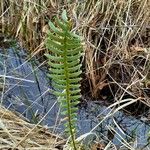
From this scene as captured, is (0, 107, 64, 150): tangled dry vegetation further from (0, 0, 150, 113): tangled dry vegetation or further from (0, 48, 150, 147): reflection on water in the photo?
(0, 0, 150, 113): tangled dry vegetation

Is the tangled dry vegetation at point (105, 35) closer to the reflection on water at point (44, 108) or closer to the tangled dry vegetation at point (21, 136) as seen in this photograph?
the reflection on water at point (44, 108)

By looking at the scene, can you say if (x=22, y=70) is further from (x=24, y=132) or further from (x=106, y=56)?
(x=24, y=132)

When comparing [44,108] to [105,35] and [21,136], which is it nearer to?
[21,136]

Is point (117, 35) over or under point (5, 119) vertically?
over

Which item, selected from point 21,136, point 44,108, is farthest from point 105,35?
point 21,136

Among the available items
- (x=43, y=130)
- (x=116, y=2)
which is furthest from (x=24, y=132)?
(x=116, y=2)

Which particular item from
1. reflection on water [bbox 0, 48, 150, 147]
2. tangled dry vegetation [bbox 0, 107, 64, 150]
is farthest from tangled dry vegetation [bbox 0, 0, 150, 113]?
tangled dry vegetation [bbox 0, 107, 64, 150]

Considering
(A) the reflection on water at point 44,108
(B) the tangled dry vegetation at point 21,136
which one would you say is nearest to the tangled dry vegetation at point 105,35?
(A) the reflection on water at point 44,108
